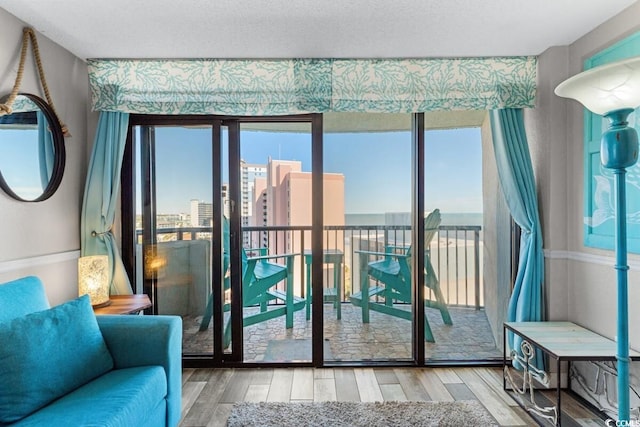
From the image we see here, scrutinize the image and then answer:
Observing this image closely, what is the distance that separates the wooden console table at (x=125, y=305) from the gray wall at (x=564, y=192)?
2869 millimetres

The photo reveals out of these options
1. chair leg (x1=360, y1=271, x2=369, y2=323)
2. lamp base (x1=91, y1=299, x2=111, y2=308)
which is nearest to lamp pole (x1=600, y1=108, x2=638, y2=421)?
chair leg (x1=360, y1=271, x2=369, y2=323)

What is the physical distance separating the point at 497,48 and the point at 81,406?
124 inches

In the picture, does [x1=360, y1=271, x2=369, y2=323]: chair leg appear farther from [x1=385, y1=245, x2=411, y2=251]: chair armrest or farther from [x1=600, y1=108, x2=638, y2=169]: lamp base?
[x1=600, y1=108, x2=638, y2=169]: lamp base

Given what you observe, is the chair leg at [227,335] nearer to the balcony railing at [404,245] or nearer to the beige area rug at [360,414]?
the balcony railing at [404,245]

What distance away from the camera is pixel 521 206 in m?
2.62

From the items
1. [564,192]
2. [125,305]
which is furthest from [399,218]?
[125,305]

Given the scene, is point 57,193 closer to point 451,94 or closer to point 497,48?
point 451,94

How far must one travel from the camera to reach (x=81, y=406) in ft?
4.77

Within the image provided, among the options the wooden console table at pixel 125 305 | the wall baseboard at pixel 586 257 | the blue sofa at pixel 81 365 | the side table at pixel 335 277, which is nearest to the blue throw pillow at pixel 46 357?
the blue sofa at pixel 81 365

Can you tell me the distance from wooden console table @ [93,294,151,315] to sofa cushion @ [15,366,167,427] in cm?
58

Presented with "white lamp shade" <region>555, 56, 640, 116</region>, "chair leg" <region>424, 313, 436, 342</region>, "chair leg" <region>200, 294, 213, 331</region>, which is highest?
"white lamp shade" <region>555, 56, 640, 116</region>

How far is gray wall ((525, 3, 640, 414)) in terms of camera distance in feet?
7.84

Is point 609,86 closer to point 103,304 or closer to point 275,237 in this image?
point 275,237

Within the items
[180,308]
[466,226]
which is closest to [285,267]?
[180,308]
